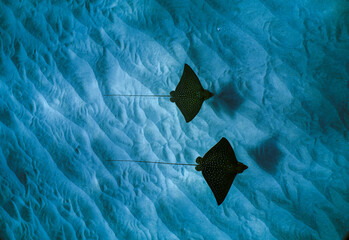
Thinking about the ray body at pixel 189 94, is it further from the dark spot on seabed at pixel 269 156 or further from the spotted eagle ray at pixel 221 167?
the dark spot on seabed at pixel 269 156

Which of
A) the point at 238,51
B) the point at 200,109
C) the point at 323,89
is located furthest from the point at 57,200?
the point at 323,89

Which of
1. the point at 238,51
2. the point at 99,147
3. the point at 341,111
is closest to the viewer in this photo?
the point at 341,111

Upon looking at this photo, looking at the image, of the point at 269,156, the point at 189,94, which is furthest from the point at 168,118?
the point at 269,156

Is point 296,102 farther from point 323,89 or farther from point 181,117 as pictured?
point 181,117

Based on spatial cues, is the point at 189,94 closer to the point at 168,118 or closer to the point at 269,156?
the point at 168,118

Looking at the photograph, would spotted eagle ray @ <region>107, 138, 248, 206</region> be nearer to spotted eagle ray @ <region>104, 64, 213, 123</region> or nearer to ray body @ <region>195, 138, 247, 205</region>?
ray body @ <region>195, 138, 247, 205</region>

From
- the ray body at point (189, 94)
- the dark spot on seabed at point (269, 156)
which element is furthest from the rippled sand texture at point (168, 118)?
the ray body at point (189, 94)
